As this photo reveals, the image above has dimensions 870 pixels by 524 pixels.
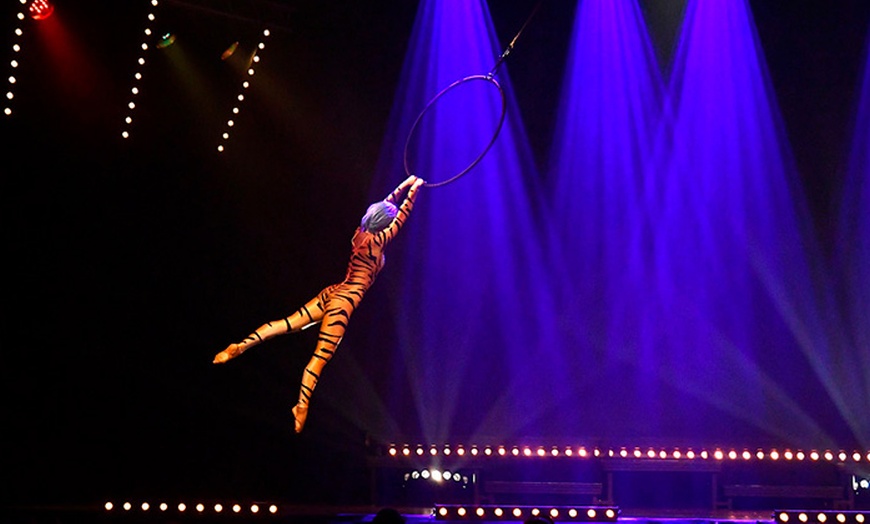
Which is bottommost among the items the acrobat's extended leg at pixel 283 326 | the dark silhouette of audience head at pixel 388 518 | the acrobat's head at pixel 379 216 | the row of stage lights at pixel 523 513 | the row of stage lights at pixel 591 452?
the dark silhouette of audience head at pixel 388 518

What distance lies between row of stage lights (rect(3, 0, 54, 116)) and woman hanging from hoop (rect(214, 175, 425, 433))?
11.8 ft

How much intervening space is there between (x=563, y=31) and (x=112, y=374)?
221 inches

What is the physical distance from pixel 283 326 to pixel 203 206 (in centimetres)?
292

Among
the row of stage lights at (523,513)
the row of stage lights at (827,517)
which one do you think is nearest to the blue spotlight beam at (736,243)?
the row of stage lights at (827,517)

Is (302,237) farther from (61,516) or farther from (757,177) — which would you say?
(757,177)

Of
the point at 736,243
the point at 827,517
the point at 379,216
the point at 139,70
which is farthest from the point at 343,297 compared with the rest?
the point at 736,243

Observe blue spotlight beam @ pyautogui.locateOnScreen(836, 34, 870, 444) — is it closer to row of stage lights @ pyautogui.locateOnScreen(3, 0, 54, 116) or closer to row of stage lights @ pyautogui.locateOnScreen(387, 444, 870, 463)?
row of stage lights @ pyautogui.locateOnScreen(387, 444, 870, 463)

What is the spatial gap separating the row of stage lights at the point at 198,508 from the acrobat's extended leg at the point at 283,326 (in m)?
1.65

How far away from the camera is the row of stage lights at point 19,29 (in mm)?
9031

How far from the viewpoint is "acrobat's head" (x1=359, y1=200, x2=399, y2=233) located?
24.8 ft

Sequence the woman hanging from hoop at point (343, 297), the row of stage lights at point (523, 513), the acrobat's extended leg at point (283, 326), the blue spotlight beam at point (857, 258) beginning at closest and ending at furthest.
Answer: the acrobat's extended leg at point (283, 326)
the woman hanging from hoop at point (343, 297)
the row of stage lights at point (523, 513)
the blue spotlight beam at point (857, 258)

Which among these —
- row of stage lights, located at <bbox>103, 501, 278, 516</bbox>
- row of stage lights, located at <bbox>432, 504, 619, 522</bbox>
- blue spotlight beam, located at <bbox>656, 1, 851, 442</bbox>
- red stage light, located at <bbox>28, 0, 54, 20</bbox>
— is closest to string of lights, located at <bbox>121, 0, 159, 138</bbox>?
red stage light, located at <bbox>28, 0, 54, 20</bbox>

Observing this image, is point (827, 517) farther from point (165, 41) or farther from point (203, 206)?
point (165, 41)

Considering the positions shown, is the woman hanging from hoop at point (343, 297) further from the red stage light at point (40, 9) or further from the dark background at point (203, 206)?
the red stage light at point (40, 9)
